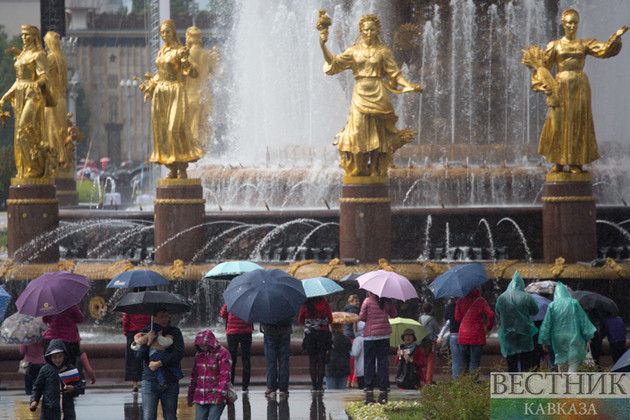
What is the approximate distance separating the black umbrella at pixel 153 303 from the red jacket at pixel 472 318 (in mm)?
3281

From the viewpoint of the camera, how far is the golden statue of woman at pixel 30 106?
47.6 ft

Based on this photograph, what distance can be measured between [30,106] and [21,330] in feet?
19.2

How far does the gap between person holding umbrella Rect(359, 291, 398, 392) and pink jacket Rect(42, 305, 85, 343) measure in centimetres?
300

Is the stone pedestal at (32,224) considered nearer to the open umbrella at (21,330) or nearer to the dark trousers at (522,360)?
the open umbrella at (21,330)

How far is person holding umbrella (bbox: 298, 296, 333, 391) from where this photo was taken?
967cm

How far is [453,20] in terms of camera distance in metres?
18.1

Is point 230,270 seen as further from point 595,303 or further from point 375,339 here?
point 595,303

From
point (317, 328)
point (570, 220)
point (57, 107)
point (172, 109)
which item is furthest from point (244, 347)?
point (57, 107)

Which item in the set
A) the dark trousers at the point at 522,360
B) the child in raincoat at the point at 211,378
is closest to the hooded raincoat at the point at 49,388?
the child in raincoat at the point at 211,378

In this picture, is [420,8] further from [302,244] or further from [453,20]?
[302,244]

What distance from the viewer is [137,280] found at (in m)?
10.1

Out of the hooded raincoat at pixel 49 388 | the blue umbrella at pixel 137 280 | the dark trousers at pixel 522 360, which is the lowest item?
the dark trousers at pixel 522 360

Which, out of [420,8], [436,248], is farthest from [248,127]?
[436,248]

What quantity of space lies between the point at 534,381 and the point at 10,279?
32.2ft
